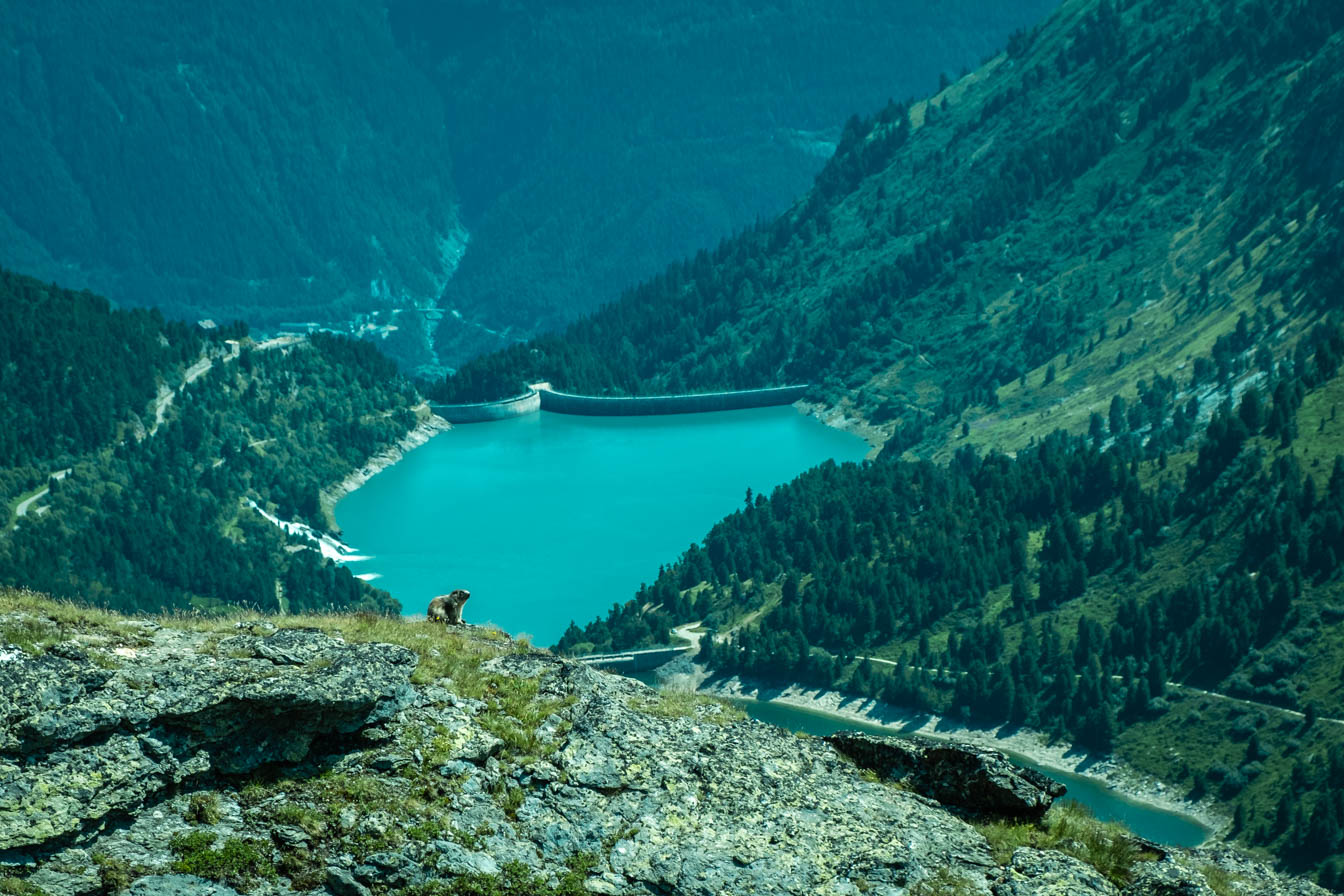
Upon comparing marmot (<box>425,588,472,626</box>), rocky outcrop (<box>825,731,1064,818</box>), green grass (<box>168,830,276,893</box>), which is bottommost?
green grass (<box>168,830,276,893</box>)

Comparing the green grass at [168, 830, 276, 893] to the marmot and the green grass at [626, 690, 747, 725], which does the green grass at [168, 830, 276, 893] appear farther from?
the marmot

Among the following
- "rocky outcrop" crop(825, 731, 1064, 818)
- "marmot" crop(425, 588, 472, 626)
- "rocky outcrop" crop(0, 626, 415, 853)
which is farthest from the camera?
"marmot" crop(425, 588, 472, 626)

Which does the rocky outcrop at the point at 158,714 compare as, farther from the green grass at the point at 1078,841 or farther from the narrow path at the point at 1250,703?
the narrow path at the point at 1250,703

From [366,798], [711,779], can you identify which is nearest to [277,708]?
[366,798]

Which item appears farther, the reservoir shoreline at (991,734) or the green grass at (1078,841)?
the reservoir shoreline at (991,734)

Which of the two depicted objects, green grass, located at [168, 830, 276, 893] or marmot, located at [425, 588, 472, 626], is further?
marmot, located at [425, 588, 472, 626]

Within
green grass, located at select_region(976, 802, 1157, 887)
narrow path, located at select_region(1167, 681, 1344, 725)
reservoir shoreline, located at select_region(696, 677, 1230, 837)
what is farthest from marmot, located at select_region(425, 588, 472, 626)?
narrow path, located at select_region(1167, 681, 1344, 725)

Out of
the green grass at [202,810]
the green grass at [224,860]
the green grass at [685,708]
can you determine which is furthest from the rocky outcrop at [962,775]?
the green grass at [202,810]
